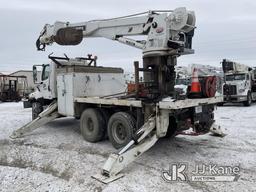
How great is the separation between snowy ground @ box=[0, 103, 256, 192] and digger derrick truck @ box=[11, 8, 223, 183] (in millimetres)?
303

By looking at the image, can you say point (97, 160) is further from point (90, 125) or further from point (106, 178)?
point (90, 125)

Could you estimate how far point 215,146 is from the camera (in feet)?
21.0

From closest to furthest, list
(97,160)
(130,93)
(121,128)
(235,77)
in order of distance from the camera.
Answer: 1. (97,160)
2. (121,128)
3. (130,93)
4. (235,77)

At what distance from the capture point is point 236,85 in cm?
1692

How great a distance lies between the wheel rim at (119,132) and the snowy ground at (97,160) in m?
0.32

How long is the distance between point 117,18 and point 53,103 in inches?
125

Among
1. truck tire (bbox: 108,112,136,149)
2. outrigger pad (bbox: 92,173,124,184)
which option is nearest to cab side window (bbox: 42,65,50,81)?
truck tire (bbox: 108,112,136,149)

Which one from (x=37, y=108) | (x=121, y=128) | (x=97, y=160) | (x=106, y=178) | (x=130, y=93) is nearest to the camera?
(x=106, y=178)

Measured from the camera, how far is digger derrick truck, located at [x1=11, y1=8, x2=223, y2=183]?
5273mm


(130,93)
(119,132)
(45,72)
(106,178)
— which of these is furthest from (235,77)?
(106,178)

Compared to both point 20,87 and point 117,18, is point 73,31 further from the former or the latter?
point 20,87

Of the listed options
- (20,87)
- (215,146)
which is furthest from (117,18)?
(20,87)

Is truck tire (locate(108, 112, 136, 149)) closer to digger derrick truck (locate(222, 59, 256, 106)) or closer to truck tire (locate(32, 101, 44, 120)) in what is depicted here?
truck tire (locate(32, 101, 44, 120))

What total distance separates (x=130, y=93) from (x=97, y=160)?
6.74 ft
